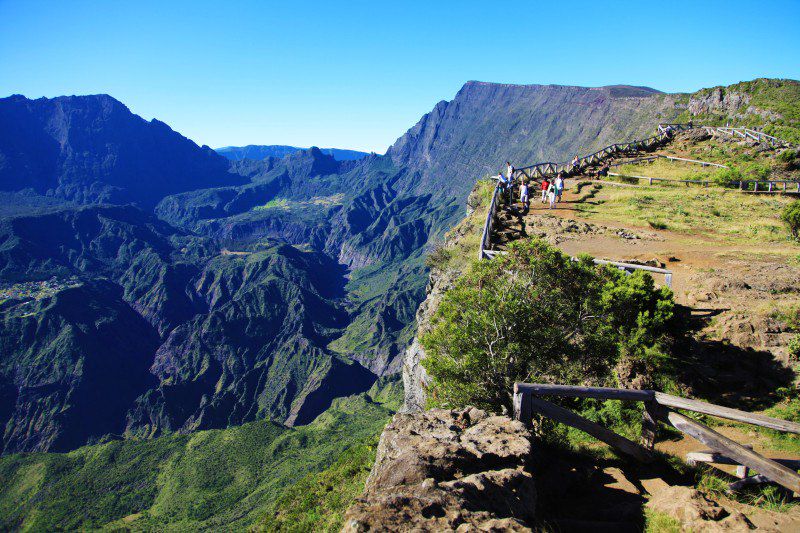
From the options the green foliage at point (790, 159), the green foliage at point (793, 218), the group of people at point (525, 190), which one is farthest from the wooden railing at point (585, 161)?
the green foliage at point (793, 218)

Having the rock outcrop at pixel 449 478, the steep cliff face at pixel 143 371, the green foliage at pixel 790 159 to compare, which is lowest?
the steep cliff face at pixel 143 371

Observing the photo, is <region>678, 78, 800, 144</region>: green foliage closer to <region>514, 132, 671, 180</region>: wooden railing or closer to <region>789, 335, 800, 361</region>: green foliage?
<region>514, 132, 671, 180</region>: wooden railing

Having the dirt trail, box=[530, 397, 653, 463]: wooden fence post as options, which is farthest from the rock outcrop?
the dirt trail

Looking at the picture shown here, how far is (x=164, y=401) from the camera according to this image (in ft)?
457

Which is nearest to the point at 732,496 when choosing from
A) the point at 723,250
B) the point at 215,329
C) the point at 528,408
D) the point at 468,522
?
the point at 528,408

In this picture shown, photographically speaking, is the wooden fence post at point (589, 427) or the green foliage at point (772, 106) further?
the green foliage at point (772, 106)

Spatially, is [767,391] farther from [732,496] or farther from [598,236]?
[598,236]

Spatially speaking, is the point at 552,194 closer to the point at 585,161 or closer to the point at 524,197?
the point at 524,197

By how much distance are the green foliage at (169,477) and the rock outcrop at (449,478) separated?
48460mm

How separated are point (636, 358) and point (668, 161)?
41985 mm

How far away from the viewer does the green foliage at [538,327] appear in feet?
34.7

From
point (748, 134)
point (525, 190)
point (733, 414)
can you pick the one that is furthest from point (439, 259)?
point (748, 134)

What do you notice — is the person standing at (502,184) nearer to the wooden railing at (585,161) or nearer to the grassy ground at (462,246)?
the grassy ground at (462,246)

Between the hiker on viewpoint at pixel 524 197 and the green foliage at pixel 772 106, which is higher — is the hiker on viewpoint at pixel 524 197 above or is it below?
below
